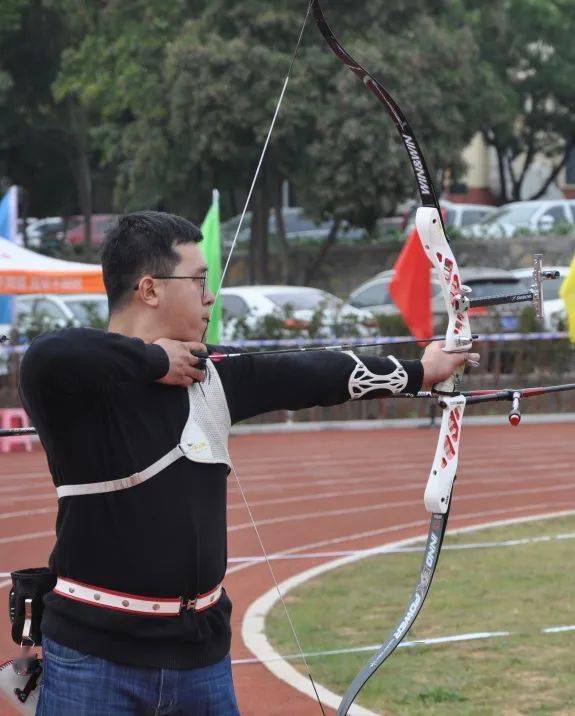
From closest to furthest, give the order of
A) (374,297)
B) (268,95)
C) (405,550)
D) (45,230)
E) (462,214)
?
(405,550), (374,297), (268,95), (462,214), (45,230)

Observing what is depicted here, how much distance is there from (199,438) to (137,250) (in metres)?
0.43

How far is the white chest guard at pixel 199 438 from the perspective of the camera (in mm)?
A: 3068

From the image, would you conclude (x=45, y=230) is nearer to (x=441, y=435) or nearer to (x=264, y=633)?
(x=264, y=633)

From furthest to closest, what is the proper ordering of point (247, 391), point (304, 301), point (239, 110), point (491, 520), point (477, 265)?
1. point (477, 265)
2. point (239, 110)
3. point (304, 301)
4. point (491, 520)
5. point (247, 391)

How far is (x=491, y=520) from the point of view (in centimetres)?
1048

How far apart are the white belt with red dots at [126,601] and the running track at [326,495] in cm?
280

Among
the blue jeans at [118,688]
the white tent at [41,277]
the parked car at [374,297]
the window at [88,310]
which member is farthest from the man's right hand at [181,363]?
the parked car at [374,297]

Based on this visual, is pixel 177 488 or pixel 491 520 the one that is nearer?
pixel 177 488

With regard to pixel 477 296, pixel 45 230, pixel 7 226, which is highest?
pixel 7 226

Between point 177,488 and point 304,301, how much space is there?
17.4 meters

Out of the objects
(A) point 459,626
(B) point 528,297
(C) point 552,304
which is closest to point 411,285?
(C) point 552,304

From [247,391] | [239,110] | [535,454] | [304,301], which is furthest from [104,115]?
[247,391]

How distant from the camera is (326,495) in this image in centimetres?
1179

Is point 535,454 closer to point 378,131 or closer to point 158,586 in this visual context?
point 158,586
